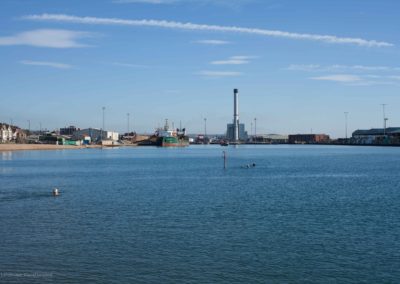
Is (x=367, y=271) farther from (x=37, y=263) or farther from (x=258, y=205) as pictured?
(x=258, y=205)

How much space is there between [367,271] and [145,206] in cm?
2195

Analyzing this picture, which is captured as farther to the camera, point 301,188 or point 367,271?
point 301,188

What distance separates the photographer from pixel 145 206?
135ft

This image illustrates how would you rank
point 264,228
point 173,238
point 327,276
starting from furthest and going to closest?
point 264,228 < point 173,238 < point 327,276

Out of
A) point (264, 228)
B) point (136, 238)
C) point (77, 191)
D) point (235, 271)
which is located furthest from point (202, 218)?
point (77, 191)

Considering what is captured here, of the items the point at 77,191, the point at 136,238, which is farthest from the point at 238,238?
the point at 77,191

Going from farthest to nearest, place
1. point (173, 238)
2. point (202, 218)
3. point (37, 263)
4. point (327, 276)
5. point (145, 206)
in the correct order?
point (145, 206) < point (202, 218) < point (173, 238) < point (37, 263) < point (327, 276)

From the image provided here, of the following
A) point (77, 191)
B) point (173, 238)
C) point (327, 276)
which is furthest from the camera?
point (77, 191)

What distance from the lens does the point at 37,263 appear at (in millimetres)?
22875

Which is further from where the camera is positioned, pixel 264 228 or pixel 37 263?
pixel 264 228

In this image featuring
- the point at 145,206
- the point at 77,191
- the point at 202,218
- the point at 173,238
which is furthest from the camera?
the point at 77,191

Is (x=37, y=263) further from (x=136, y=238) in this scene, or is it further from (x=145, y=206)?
(x=145, y=206)

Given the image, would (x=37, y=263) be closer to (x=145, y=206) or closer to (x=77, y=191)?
(x=145, y=206)

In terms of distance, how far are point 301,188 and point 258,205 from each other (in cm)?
1589
